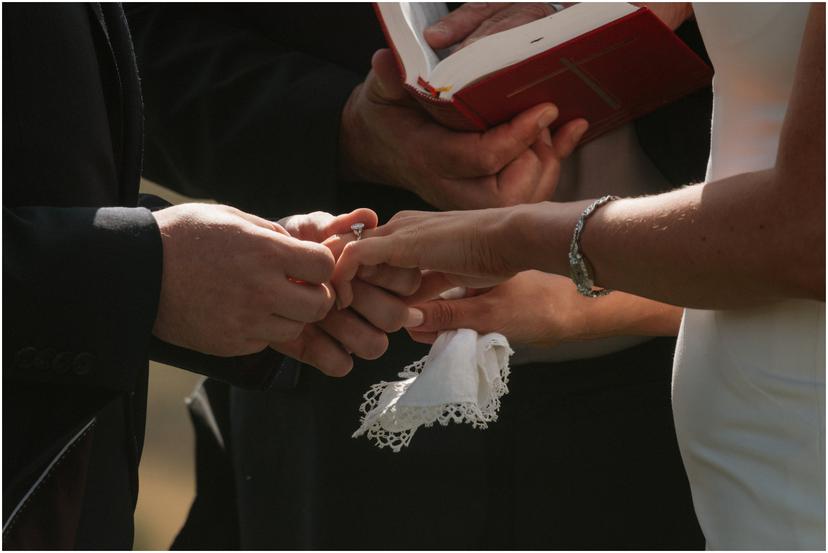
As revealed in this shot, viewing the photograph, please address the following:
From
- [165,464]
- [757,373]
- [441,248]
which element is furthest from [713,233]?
[165,464]

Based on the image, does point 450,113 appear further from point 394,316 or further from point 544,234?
point 544,234

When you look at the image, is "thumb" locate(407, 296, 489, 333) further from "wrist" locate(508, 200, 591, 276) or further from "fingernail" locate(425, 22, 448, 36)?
"fingernail" locate(425, 22, 448, 36)

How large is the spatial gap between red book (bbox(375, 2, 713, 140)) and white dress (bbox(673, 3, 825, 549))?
40 centimetres

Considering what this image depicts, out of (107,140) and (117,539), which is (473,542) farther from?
→ (107,140)

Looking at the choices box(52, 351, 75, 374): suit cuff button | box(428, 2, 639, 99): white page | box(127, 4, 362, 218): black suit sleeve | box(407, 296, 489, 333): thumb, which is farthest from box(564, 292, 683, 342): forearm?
box(52, 351, 75, 374): suit cuff button

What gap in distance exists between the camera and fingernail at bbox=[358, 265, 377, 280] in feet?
6.39

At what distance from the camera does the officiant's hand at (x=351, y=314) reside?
1.96m

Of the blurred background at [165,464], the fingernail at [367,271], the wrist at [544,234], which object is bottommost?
the blurred background at [165,464]

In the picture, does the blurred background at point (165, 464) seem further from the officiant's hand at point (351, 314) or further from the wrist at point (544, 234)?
the wrist at point (544, 234)

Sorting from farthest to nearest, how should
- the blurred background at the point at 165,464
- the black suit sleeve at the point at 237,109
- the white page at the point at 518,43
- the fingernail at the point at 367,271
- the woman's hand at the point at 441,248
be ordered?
the blurred background at the point at 165,464
the black suit sleeve at the point at 237,109
the fingernail at the point at 367,271
the white page at the point at 518,43
the woman's hand at the point at 441,248

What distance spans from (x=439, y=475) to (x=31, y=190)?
3.86 ft

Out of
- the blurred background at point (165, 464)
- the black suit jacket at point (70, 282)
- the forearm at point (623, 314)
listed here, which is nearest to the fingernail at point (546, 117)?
the forearm at point (623, 314)

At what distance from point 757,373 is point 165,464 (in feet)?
14.4

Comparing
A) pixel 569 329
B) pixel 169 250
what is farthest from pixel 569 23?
pixel 169 250
